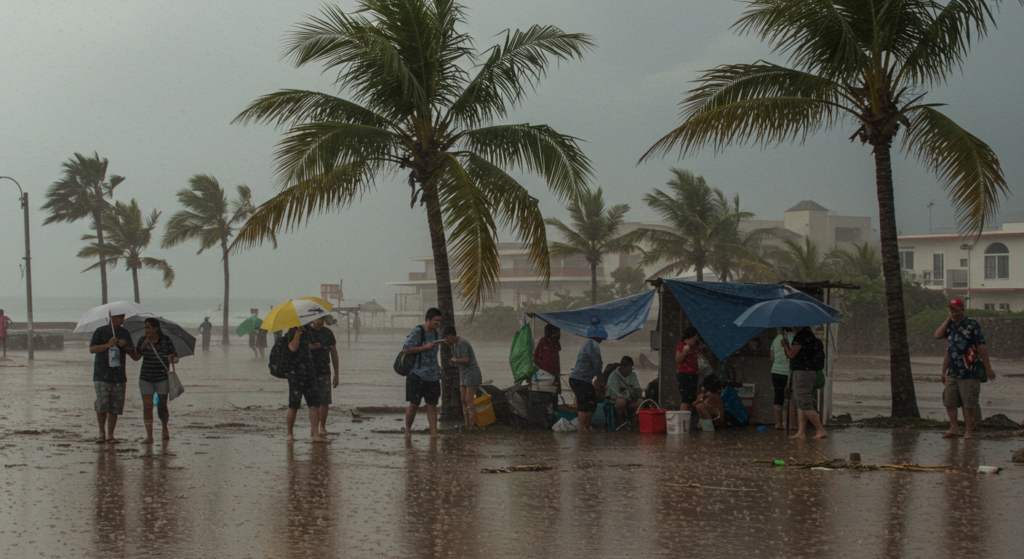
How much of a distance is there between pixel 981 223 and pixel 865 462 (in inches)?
205

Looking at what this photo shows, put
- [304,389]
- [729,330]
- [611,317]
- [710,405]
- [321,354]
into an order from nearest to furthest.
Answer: [304,389] < [321,354] < [729,330] < [710,405] < [611,317]

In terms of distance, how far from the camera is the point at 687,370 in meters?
13.5

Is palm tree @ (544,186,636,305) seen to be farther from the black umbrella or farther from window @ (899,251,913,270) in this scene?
the black umbrella

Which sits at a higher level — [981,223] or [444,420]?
[981,223]

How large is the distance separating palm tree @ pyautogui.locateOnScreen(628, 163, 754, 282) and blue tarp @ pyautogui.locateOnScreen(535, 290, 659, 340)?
2538 centimetres

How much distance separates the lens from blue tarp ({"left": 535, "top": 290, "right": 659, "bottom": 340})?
1427 centimetres

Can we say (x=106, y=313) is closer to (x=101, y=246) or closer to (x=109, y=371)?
(x=109, y=371)

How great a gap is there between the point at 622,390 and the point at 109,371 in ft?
22.7

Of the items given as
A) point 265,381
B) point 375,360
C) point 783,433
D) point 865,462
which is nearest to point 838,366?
point 375,360

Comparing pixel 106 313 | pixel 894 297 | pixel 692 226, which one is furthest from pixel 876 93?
pixel 692 226

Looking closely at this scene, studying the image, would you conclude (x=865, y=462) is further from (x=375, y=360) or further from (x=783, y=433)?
(x=375, y=360)

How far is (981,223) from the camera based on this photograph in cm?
1388

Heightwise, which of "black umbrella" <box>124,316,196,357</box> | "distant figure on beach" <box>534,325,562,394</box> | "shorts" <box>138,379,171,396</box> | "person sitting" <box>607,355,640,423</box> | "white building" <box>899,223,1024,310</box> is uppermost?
"white building" <box>899,223,1024,310</box>

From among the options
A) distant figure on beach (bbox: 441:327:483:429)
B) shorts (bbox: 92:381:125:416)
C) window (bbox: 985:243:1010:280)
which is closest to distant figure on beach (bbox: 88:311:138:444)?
shorts (bbox: 92:381:125:416)
